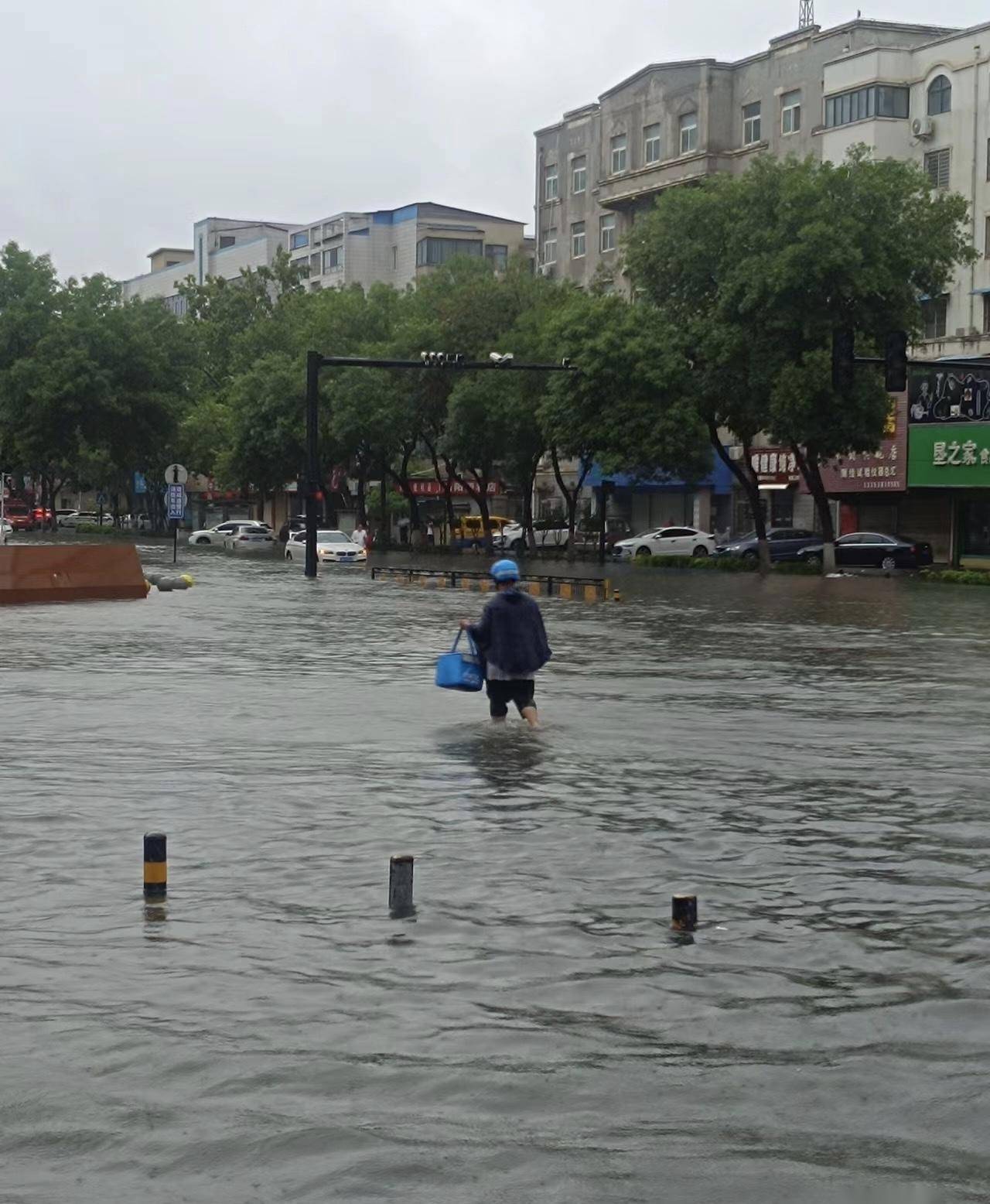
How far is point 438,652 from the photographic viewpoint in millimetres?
24688

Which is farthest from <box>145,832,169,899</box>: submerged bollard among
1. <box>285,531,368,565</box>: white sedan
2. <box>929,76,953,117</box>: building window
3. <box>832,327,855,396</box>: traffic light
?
<box>929,76,953,117</box>: building window

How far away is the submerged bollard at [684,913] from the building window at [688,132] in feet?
223

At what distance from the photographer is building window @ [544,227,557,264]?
85.9 metres

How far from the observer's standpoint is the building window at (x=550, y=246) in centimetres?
8594

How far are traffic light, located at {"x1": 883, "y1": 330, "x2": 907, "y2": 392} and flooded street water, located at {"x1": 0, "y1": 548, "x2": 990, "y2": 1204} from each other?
1383cm

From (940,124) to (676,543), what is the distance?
17.3 meters

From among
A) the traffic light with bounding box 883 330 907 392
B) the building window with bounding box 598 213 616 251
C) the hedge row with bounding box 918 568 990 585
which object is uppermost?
the building window with bounding box 598 213 616 251

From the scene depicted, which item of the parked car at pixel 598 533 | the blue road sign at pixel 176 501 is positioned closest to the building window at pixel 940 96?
the parked car at pixel 598 533

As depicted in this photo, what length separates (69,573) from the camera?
120 ft

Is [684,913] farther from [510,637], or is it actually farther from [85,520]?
[85,520]

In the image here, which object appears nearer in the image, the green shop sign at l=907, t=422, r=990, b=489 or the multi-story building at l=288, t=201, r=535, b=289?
the green shop sign at l=907, t=422, r=990, b=489

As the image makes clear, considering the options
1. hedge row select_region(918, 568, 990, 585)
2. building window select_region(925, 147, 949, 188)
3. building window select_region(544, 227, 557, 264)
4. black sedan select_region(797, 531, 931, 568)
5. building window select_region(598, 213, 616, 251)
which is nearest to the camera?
hedge row select_region(918, 568, 990, 585)

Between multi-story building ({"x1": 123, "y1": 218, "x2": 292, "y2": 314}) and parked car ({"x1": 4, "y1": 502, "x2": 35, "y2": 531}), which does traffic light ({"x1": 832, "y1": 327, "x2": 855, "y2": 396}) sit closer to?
parked car ({"x1": 4, "y1": 502, "x2": 35, "y2": 531})

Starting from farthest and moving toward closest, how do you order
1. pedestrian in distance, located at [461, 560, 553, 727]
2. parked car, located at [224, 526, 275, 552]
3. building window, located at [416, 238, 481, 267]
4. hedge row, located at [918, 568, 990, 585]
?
1. building window, located at [416, 238, 481, 267]
2. parked car, located at [224, 526, 275, 552]
3. hedge row, located at [918, 568, 990, 585]
4. pedestrian in distance, located at [461, 560, 553, 727]
